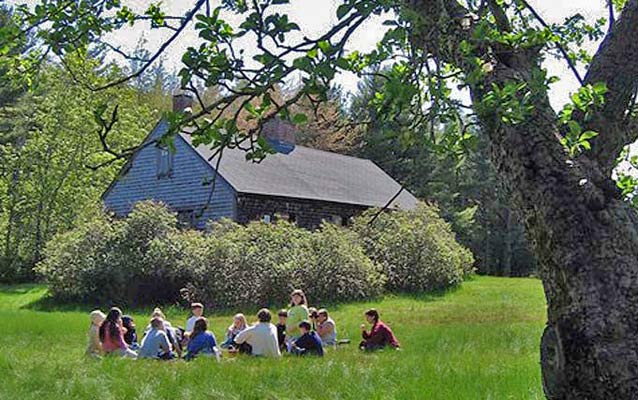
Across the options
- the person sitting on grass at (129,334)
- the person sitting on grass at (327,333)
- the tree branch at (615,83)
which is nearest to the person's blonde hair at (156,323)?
the person sitting on grass at (129,334)

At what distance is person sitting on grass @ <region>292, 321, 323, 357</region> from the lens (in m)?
12.0

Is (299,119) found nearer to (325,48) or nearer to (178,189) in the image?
(325,48)

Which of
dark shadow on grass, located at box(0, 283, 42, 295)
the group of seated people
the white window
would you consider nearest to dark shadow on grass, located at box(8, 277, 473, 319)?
dark shadow on grass, located at box(0, 283, 42, 295)

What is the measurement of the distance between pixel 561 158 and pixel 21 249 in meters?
36.1

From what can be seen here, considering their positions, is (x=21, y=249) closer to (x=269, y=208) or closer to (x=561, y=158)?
(x=269, y=208)

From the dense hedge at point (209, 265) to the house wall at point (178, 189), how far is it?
8.83 feet

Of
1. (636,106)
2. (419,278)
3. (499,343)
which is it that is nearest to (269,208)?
(419,278)

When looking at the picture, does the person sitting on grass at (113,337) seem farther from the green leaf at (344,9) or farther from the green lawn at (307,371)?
the green leaf at (344,9)

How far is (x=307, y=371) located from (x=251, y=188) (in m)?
19.7

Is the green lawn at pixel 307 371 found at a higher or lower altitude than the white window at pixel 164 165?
lower

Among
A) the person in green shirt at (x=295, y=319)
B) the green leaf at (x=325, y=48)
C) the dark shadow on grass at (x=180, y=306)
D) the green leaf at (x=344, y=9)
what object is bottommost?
the dark shadow on grass at (x=180, y=306)

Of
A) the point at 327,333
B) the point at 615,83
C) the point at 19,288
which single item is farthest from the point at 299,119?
the point at 19,288

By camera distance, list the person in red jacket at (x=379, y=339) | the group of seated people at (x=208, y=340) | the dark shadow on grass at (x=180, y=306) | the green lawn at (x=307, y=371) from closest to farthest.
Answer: the green lawn at (x=307, y=371) → the group of seated people at (x=208, y=340) → the person in red jacket at (x=379, y=339) → the dark shadow on grass at (x=180, y=306)

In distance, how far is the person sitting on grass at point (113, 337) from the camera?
11547 millimetres
